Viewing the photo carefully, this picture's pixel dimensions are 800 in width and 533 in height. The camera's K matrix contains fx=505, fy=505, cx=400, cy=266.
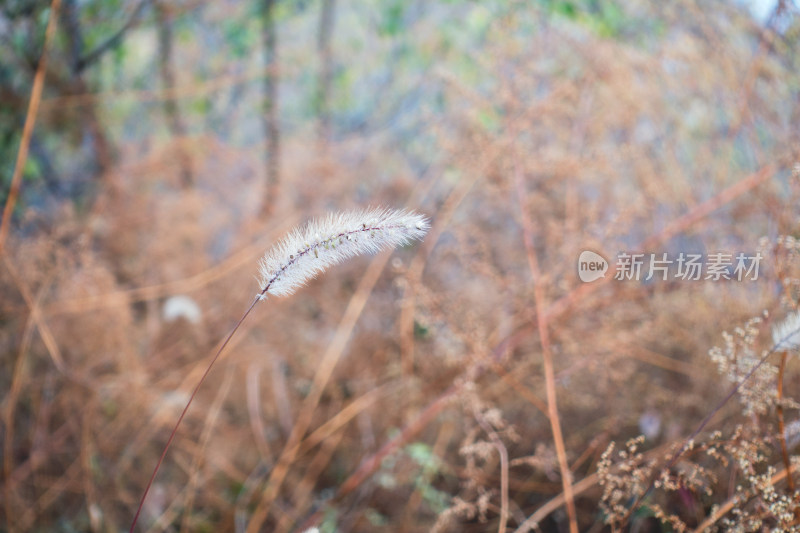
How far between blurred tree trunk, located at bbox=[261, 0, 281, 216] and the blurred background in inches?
1.4

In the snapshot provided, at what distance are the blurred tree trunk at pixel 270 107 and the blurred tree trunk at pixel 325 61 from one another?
0.33 m

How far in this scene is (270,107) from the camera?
3383 mm

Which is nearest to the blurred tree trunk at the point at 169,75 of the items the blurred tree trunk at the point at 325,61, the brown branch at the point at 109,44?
the brown branch at the point at 109,44

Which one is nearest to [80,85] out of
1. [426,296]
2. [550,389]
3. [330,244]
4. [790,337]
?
[426,296]

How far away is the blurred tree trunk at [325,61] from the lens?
3.52 metres

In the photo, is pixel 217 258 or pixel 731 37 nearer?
pixel 731 37

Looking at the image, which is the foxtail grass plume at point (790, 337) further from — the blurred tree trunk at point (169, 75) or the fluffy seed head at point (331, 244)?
the blurred tree trunk at point (169, 75)

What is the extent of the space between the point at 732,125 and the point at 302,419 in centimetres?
210

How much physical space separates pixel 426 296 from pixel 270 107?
233 cm

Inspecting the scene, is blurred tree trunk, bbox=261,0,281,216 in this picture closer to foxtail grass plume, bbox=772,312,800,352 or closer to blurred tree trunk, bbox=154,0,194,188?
blurred tree trunk, bbox=154,0,194,188

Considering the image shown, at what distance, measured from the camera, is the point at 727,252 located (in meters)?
1.76

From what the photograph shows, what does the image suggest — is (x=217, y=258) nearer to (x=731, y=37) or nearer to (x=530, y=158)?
(x=530, y=158)

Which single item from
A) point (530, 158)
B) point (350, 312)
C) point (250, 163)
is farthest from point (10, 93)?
point (530, 158)

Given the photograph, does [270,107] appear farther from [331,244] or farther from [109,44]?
[331,244]
